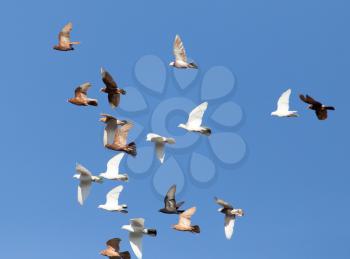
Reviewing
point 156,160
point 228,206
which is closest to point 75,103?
point 156,160

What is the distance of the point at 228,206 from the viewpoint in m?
57.5

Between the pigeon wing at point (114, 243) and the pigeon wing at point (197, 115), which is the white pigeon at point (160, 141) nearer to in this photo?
the pigeon wing at point (197, 115)

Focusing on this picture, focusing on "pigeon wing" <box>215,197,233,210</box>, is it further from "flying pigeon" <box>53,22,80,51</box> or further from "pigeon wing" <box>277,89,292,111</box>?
"flying pigeon" <box>53,22,80,51</box>

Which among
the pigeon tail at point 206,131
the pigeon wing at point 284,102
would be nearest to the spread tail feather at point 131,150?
the pigeon tail at point 206,131

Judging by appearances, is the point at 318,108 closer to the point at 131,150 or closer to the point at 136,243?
the point at 131,150

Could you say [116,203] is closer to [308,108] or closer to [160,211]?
[160,211]

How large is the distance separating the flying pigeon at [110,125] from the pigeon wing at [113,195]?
10.2 ft

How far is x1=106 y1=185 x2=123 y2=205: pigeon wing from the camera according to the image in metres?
58.5

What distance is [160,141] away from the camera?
56.0m

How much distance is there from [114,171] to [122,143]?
7.04 feet

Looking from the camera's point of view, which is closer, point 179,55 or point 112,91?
point 112,91

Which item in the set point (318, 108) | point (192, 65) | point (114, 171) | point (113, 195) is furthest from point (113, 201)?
point (318, 108)

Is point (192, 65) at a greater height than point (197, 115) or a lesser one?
greater

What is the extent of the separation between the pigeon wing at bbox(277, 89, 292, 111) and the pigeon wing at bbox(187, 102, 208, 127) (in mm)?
3980
